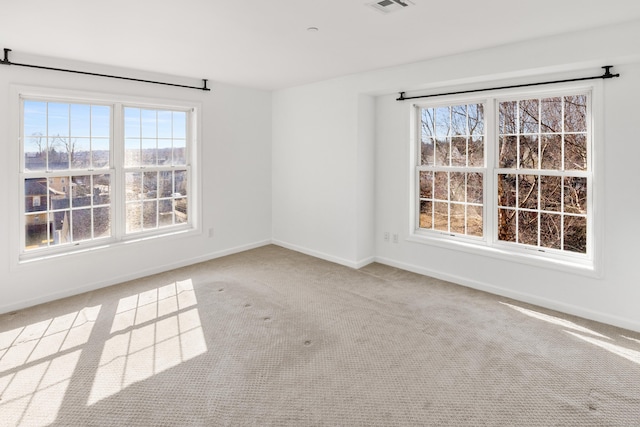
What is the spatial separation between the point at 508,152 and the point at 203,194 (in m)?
3.80

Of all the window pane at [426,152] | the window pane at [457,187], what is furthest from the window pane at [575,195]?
the window pane at [426,152]

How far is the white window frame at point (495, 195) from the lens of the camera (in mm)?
3203

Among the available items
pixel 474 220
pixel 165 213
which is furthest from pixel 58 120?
pixel 474 220

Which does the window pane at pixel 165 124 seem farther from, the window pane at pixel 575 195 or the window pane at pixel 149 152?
the window pane at pixel 575 195

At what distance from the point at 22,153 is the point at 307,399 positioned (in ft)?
11.8

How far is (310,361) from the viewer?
261cm

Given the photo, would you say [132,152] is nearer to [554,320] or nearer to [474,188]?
[474,188]

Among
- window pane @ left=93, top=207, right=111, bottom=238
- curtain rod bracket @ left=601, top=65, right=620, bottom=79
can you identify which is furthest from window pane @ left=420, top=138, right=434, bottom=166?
window pane @ left=93, top=207, right=111, bottom=238

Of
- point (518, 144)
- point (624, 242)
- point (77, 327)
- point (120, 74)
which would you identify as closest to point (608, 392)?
point (624, 242)

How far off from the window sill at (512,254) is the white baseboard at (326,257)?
65 centimetres

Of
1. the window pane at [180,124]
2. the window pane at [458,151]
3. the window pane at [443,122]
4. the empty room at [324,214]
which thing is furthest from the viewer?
the window pane at [180,124]

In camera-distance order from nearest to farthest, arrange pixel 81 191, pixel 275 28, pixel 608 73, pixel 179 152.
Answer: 1. pixel 275 28
2. pixel 608 73
3. pixel 81 191
4. pixel 179 152

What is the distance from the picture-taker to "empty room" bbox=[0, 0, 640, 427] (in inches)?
92.9

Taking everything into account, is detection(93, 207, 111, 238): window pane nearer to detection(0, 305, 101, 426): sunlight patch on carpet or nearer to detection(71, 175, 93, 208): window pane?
detection(71, 175, 93, 208): window pane
